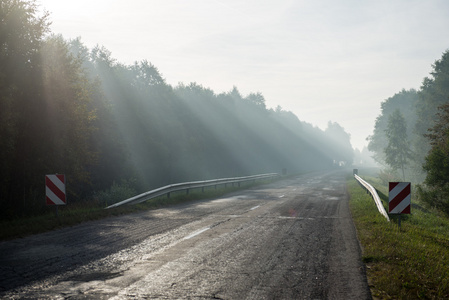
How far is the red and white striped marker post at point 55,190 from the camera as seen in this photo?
1055 cm

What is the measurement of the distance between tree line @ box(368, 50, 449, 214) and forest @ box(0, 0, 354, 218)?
1653 centimetres

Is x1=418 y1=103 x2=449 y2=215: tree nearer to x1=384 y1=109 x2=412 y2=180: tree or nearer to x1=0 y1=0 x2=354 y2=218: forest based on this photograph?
x1=0 y1=0 x2=354 y2=218: forest

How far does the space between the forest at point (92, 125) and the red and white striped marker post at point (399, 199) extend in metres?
11.7

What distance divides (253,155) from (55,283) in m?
62.0

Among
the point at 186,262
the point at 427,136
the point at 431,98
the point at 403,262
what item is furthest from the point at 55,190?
the point at 431,98

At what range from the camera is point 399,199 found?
972 cm

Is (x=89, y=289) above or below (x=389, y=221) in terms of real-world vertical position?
above

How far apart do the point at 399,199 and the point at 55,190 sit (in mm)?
9682

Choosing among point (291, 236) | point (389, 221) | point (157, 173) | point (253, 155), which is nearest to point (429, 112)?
point (253, 155)

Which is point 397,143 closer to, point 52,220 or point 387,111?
point 387,111

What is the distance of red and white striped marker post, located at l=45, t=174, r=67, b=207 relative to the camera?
10.5m

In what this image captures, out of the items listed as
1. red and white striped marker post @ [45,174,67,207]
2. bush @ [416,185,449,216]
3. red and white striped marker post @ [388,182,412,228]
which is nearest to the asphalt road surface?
red and white striped marker post @ [388,182,412,228]

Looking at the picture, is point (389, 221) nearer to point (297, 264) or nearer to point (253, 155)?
point (297, 264)

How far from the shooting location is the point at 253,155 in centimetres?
6625
